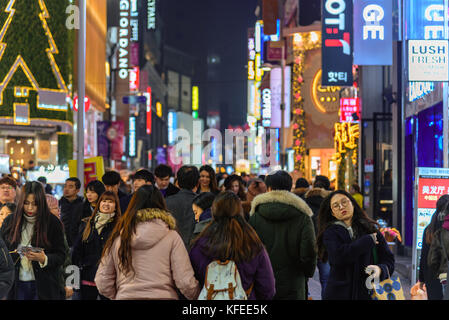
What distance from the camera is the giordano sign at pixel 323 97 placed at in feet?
147

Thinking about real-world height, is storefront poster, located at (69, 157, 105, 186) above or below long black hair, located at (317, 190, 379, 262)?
above

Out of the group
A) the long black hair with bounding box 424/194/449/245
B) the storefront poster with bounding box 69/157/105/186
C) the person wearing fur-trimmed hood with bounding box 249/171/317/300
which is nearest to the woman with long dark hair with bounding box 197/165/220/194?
the long black hair with bounding box 424/194/449/245

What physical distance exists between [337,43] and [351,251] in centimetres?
1495

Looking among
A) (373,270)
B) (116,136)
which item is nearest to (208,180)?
(373,270)

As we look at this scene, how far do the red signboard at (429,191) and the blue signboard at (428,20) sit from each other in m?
4.29

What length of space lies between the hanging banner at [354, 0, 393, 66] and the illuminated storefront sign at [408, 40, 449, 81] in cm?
277

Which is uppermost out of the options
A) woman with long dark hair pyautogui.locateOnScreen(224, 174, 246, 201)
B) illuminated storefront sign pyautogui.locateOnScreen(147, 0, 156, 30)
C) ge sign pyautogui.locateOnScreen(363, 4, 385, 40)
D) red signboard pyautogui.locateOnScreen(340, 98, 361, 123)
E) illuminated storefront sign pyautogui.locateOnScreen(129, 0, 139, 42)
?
illuminated storefront sign pyautogui.locateOnScreen(147, 0, 156, 30)

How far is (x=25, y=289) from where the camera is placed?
306 inches

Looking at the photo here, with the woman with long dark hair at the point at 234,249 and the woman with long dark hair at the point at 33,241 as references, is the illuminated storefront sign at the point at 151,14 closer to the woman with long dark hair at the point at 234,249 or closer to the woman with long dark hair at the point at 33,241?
the woman with long dark hair at the point at 33,241

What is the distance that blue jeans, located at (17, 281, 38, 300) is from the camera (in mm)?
7742

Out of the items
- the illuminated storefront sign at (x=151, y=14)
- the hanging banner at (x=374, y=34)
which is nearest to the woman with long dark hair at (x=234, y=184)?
the hanging banner at (x=374, y=34)

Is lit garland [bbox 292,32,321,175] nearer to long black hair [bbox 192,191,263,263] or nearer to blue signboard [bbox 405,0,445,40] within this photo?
blue signboard [bbox 405,0,445,40]

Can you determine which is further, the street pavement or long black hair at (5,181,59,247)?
the street pavement
